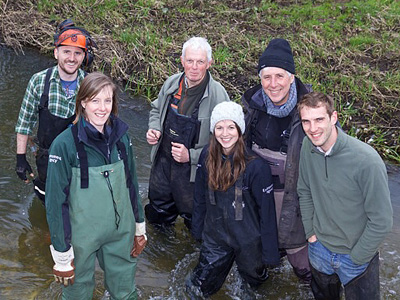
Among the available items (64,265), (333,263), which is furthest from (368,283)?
(64,265)

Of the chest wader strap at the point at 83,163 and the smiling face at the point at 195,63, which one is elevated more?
the smiling face at the point at 195,63

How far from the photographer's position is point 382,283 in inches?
192

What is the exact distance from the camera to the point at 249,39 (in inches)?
384

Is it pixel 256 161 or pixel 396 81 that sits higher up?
pixel 396 81

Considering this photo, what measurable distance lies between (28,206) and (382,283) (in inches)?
154

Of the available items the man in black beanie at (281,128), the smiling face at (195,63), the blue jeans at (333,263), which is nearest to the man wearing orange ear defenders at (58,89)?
the smiling face at (195,63)

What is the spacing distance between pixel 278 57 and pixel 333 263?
1588 mm

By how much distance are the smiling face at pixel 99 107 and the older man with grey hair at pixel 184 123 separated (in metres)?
1.09

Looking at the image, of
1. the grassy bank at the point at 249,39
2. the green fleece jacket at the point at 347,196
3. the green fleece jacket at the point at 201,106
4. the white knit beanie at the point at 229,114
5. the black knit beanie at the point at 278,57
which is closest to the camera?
the green fleece jacket at the point at 347,196

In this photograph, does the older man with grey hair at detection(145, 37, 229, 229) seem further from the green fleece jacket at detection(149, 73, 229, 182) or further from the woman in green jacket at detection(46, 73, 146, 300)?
the woman in green jacket at detection(46, 73, 146, 300)

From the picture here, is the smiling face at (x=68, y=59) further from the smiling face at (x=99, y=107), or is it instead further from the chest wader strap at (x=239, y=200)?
A: the chest wader strap at (x=239, y=200)

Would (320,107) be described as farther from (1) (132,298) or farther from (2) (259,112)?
(1) (132,298)

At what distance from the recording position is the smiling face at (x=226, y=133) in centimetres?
374

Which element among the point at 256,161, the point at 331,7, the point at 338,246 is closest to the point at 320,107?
the point at 256,161
